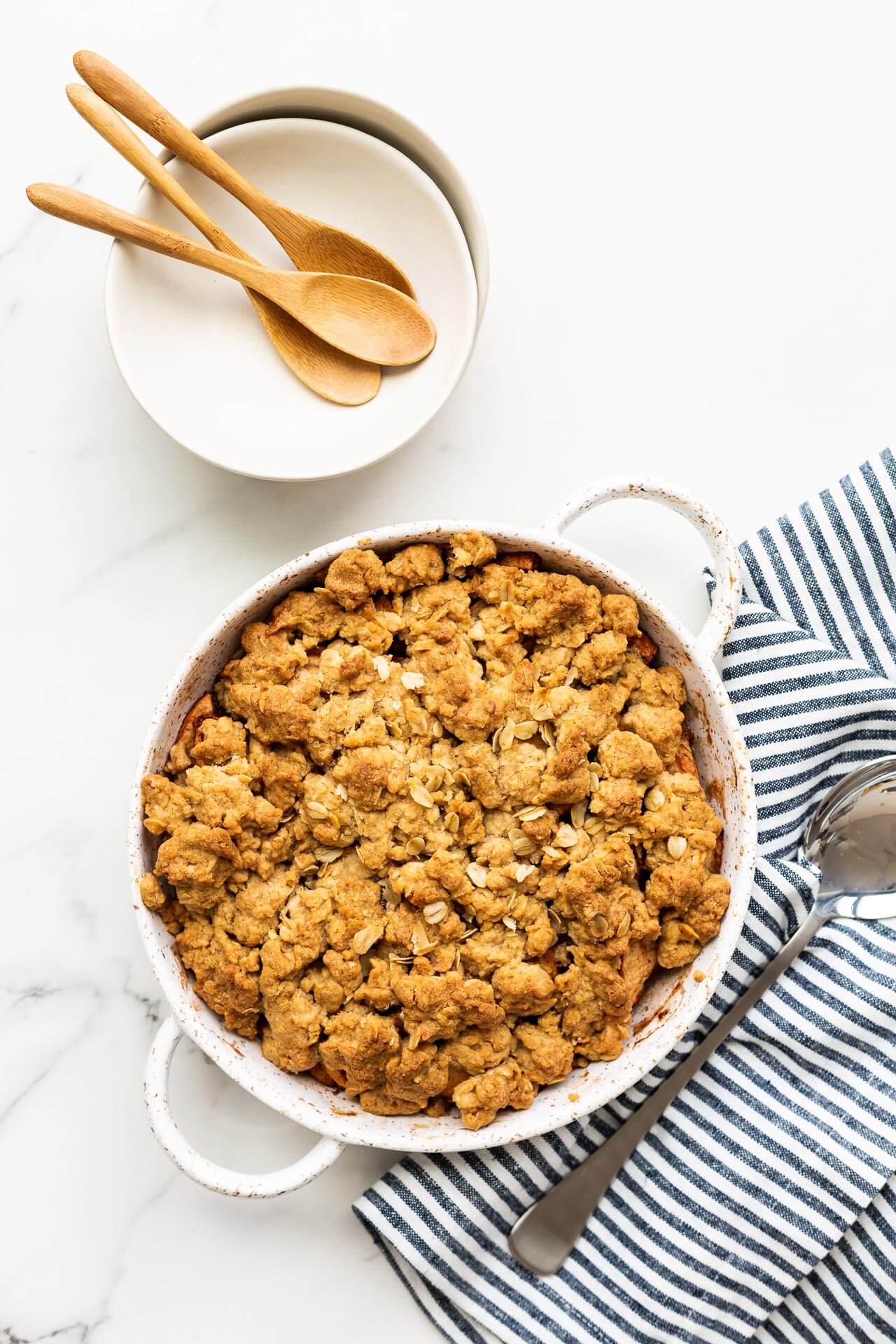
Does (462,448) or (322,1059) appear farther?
(462,448)

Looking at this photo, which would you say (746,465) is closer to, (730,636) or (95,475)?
(730,636)

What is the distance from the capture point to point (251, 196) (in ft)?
6.59

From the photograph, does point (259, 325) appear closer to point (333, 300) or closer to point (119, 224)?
point (333, 300)

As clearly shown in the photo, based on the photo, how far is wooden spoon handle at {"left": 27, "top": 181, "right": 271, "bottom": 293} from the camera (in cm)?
192

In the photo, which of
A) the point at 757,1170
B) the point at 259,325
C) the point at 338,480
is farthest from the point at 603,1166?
the point at 259,325

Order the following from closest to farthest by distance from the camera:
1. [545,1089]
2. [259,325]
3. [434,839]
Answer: [434,839] → [545,1089] → [259,325]

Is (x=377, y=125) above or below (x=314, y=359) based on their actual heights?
above

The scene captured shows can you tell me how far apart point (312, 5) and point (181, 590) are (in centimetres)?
124

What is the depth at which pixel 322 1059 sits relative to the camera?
183 centimetres

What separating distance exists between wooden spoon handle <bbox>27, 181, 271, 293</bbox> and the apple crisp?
64 centimetres

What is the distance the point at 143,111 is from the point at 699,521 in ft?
4.06

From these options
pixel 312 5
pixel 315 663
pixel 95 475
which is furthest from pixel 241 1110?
pixel 312 5

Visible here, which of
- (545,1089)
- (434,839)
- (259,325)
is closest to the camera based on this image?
(434,839)

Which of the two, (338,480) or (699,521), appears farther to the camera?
(338,480)
